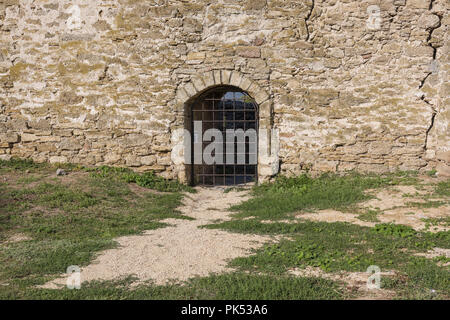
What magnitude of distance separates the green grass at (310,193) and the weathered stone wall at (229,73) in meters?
0.34

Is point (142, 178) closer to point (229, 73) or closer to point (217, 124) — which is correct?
point (229, 73)

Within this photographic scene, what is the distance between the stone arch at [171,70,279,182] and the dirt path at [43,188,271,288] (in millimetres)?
2520

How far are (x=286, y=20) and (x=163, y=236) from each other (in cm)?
490

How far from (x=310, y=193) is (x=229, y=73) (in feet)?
9.13

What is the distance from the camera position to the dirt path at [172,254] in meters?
3.32

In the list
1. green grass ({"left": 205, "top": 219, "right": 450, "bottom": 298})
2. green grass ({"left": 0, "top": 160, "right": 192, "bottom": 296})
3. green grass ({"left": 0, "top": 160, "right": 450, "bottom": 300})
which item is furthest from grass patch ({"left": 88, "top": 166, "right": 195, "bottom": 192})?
green grass ({"left": 205, "top": 219, "right": 450, "bottom": 298})

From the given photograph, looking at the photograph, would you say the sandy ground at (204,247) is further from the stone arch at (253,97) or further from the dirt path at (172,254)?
the stone arch at (253,97)

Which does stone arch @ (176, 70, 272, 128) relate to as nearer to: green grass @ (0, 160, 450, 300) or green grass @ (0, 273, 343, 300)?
green grass @ (0, 160, 450, 300)

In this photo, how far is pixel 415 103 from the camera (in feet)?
23.5

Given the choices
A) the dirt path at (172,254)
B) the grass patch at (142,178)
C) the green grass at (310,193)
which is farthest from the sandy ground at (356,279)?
the grass patch at (142,178)

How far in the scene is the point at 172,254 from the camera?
150 inches

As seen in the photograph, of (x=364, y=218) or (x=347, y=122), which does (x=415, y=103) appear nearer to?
(x=347, y=122)

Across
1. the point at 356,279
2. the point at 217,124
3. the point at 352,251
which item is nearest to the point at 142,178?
the point at 217,124

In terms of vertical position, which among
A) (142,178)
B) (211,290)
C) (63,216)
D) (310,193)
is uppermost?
(142,178)
